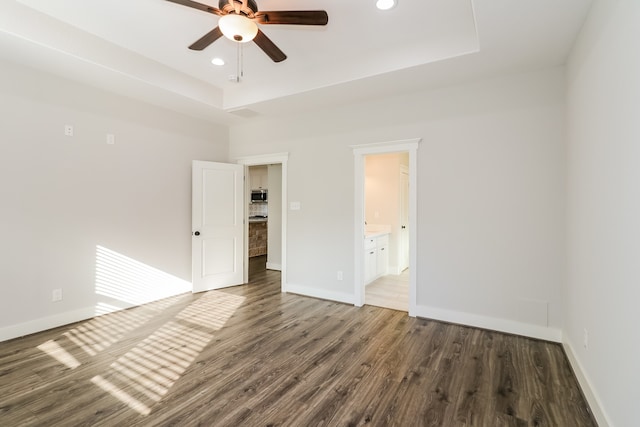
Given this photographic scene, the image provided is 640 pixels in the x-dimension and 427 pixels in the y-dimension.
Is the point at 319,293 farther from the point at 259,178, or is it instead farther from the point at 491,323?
the point at 259,178

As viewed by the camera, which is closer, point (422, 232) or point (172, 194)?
point (422, 232)

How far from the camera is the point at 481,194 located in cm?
343

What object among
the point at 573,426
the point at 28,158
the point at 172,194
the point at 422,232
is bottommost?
the point at 573,426

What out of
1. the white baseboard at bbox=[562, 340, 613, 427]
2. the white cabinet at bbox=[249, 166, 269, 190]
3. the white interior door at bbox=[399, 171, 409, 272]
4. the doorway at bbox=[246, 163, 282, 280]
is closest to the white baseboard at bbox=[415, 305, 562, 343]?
the white baseboard at bbox=[562, 340, 613, 427]

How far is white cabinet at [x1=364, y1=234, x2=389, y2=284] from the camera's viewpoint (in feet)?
16.3

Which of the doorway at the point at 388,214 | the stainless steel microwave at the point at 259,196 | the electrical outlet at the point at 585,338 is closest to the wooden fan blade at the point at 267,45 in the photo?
the doorway at the point at 388,214

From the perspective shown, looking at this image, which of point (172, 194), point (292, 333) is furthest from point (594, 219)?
point (172, 194)

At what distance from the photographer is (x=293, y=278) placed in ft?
16.0

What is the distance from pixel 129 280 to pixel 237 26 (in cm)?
354

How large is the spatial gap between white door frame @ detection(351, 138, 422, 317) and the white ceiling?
2.18 ft

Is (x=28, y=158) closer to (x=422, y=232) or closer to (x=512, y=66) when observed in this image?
(x=422, y=232)

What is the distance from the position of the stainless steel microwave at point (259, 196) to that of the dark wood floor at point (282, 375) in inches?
202

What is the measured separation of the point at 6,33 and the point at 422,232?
447 centimetres

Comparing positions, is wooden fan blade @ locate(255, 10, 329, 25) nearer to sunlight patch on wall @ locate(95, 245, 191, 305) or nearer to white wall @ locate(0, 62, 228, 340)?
white wall @ locate(0, 62, 228, 340)
